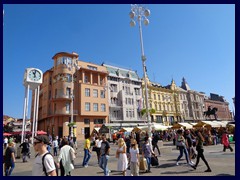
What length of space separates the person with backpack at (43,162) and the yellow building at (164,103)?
55247mm

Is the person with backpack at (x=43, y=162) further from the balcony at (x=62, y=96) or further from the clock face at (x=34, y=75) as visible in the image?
the balcony at (x=62, y=96)

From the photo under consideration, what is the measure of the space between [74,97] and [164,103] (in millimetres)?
30990

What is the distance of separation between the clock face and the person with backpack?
25343mm

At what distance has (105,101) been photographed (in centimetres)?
4800

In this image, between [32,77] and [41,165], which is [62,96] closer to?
[32,77]

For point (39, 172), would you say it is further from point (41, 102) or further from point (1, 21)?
point (41, 102)

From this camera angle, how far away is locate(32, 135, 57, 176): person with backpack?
3.81 meters

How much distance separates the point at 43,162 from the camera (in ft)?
12.6

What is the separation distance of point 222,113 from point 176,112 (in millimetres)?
39421

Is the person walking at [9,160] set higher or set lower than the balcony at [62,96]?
lower

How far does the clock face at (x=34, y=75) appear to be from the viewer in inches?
1073

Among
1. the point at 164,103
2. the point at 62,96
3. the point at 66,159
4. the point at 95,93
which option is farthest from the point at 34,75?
the point at 164,103

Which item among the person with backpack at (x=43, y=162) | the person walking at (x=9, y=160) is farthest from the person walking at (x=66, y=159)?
the person with backpack at (x=43, y=162)

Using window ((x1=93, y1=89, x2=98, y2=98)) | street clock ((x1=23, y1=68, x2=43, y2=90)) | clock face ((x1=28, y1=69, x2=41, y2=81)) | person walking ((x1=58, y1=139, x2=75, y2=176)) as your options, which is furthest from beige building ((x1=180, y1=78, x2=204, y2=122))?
person walking ((x1=58, y1=139, x2=75, y2=176))
